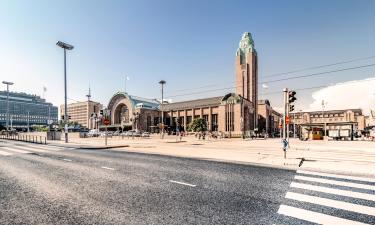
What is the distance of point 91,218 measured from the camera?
4.95 meters

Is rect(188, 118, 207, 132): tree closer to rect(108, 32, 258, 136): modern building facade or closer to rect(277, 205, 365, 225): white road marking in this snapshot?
rect(108, 32, 258, 136): modern building facade

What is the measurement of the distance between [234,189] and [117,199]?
11.4 feet

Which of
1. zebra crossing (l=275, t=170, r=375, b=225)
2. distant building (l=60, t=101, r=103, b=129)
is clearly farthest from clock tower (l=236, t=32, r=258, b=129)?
distant building (l=60, t=101, r=103, b=129)

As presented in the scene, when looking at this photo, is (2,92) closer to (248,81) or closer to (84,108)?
(84,108)

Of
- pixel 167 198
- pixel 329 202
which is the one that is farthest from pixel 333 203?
pixel 167 198

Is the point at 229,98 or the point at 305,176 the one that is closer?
the point at 305,176

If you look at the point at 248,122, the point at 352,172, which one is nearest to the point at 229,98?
the point at 248,122

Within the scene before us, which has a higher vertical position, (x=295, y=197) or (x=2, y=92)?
(x=2, y=92)

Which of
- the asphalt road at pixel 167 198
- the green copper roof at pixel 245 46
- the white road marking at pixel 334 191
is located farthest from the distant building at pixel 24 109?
the white road marking at pixel 334 191

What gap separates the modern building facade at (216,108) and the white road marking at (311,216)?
234 ft

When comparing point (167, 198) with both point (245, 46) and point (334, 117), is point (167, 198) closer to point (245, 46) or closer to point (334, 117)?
point (245, 46)

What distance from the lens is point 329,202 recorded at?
6074mm

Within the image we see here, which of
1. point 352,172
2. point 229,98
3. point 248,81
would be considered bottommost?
point 352,172

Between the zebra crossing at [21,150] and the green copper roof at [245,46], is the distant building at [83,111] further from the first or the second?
the zebra crossing at [21,150]
